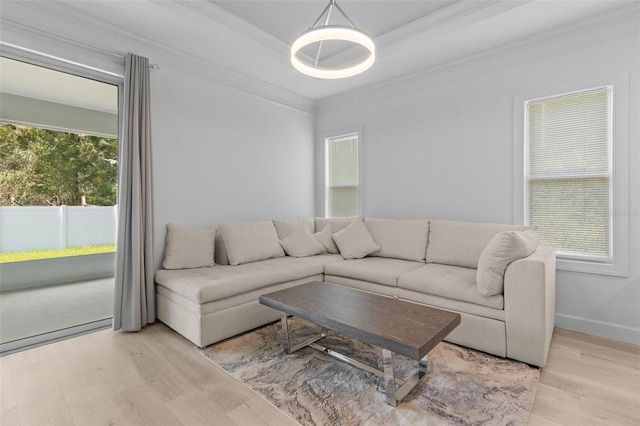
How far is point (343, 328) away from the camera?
72.8 inches

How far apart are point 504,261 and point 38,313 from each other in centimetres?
380

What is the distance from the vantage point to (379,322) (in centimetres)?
187

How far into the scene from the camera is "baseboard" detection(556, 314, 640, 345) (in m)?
2.56

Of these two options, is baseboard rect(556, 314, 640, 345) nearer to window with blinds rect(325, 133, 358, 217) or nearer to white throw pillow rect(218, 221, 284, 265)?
window with blinds rect(325, 133, 358, 217)

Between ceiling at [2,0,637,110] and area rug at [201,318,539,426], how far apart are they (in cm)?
280

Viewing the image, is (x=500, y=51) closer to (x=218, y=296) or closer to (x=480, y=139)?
(x=480, y=139)

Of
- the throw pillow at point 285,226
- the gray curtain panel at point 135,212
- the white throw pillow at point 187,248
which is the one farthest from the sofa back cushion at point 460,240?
the gray curtain panel at point 135,212

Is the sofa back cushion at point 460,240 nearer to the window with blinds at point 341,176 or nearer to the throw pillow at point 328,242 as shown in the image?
the throw pillow at point 328,242

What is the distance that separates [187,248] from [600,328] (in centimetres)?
383

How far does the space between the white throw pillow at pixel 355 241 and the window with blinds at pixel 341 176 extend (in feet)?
2.52

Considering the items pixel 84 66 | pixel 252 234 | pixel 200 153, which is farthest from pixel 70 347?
pixel 84 66

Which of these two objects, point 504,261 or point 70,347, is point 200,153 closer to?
point 70,347

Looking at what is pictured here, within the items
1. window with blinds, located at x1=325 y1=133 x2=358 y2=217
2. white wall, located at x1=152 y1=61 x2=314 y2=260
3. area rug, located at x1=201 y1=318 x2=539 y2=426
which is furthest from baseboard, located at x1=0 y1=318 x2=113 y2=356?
window with blinds, located at x1=325 y1=133 x2=358 y2=217

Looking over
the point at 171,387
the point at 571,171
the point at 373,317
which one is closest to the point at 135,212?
the point at 171,387
